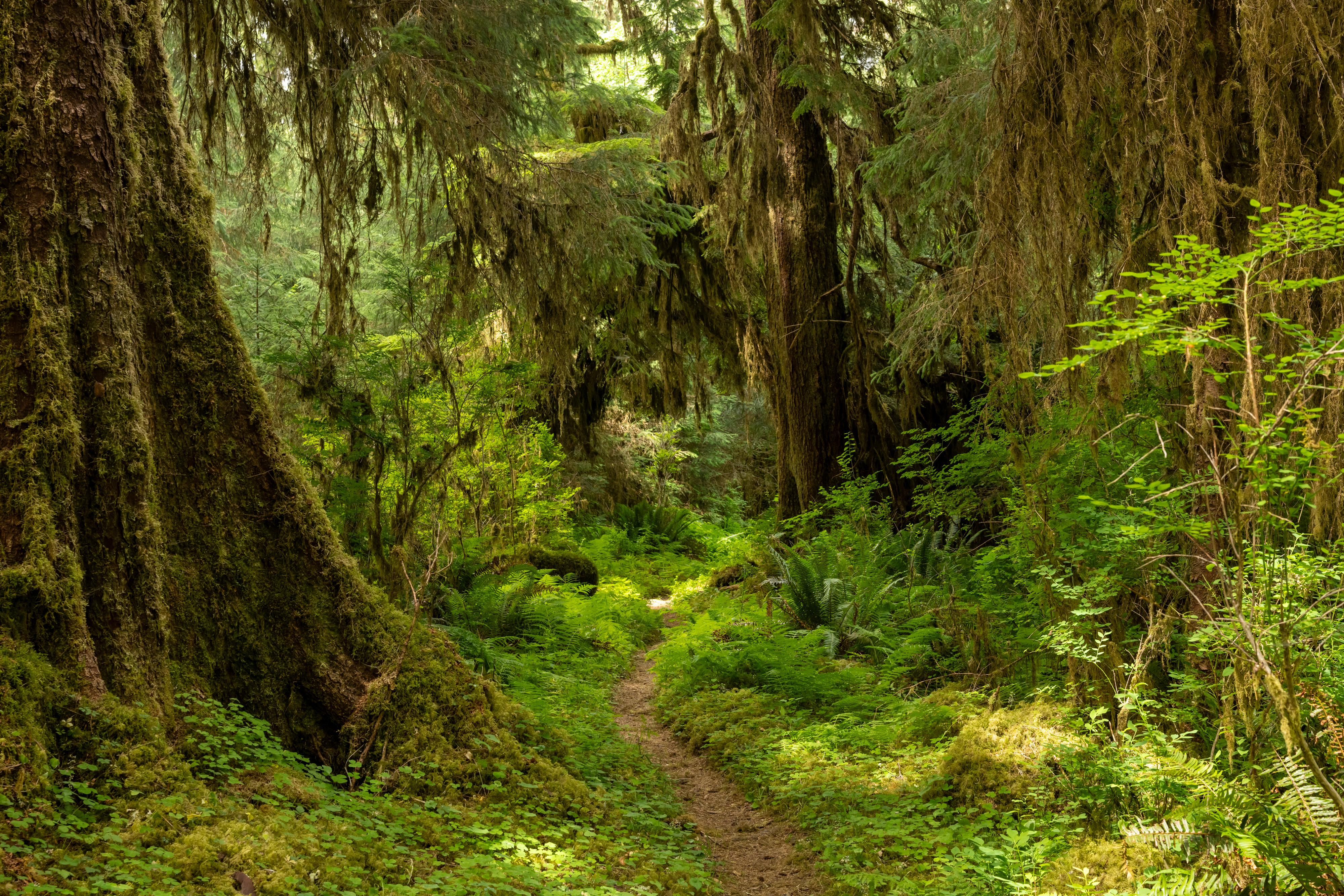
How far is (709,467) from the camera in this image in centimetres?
2267

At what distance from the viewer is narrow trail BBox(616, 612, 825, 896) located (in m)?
4.12

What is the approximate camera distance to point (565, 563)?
39.8ft

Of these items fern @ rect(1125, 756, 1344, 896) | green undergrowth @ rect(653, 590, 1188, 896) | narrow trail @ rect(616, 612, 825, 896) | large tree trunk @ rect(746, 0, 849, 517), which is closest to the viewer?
fern @ rect(1125, 756, 1344, 896)

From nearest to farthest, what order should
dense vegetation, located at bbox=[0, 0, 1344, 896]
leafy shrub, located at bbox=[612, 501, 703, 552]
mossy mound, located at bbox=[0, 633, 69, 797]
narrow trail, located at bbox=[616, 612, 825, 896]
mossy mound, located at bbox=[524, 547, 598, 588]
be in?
mossy mound, located at bbox=[0, 633, 69, 797] → dense vegetation, located at bbox=[0, 0, 1344, 896] → narrow trail, located at bbox=[616, 612, 825, 896] → mossy mound, located at bbox=[524, 547, 598, 588] → leafy shrub, located at bbox=[612, 501, 703, 552]

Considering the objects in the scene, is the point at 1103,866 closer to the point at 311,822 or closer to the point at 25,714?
the point at 311,822

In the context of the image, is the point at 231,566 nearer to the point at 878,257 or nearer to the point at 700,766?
the point at 700,766

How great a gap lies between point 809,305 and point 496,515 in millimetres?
4362

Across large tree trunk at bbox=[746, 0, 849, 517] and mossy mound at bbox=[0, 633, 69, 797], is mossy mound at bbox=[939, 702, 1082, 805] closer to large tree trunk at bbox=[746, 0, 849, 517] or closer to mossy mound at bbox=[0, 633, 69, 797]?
mossy mound at bbox=[0, 633, 69, 797]

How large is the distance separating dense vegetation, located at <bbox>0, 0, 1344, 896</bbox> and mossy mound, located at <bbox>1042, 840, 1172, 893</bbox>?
2 centimetres

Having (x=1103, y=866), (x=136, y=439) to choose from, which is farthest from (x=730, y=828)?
(x=136, y=439)

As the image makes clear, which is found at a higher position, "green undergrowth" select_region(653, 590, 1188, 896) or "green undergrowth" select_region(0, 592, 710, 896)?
"green undergrowth" select_region(0, 592, 710, 896)

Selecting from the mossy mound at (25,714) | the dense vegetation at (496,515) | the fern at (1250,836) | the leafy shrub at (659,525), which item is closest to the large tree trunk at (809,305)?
the dense vegetation at (496,515)

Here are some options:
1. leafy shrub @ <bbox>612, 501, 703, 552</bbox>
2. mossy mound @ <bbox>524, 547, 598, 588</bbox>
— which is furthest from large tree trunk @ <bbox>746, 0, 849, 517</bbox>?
leafy shrub @ <bbox>612, 501, 703, 552</bbox>

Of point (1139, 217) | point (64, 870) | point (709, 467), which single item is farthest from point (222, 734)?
point (709, 467)
